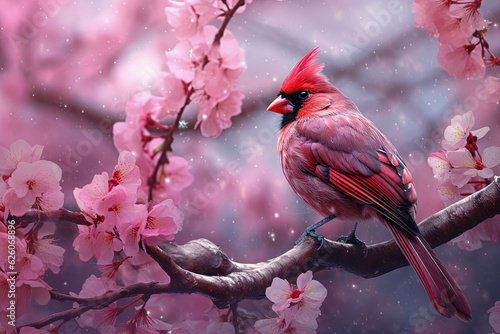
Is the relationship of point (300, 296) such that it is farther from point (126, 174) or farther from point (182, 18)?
point (182, 18)

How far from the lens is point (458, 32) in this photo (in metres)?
1.30

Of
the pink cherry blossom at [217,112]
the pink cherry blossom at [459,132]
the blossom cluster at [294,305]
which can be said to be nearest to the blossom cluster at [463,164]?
the pink cherry blossom at [459,132]

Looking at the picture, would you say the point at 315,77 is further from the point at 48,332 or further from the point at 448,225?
the point at 48,332

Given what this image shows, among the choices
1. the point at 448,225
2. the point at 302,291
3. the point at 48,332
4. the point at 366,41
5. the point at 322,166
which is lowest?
the point at 48,332

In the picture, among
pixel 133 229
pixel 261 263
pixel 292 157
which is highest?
pixel 292 157

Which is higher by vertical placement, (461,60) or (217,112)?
(461,60)

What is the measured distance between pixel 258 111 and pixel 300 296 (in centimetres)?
53

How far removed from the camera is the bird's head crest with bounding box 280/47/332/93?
1229mm

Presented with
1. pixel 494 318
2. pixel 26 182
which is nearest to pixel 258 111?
pixel 26 182

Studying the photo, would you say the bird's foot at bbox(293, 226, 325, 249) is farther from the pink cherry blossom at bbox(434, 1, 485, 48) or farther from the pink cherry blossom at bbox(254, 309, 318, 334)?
the pink cherry blossom at bbox(434, 1, 485, 48)

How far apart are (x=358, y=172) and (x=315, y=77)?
312 millimetres

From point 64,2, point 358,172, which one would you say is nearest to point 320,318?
point 358,172

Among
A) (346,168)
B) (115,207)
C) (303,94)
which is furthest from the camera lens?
(303,94)

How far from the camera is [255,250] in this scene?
47.8 inches
